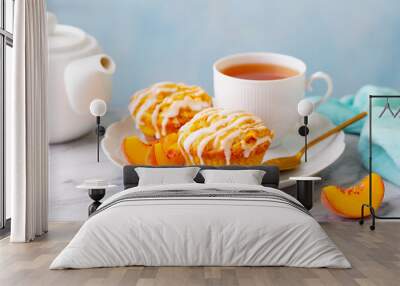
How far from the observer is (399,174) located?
5223mm

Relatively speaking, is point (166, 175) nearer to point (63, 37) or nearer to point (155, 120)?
point (155, 120)

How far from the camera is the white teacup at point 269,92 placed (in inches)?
A: 203

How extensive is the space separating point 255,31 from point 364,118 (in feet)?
4.15

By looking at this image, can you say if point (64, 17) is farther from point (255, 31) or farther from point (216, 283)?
point (216, 283)

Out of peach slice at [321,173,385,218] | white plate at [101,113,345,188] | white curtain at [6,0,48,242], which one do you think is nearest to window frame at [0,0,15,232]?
white curtain at [6,0,48,242]

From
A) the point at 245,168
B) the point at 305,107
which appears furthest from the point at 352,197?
the point at 245,168

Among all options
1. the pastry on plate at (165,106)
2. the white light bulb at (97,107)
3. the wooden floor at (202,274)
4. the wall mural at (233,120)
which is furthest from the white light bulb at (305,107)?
the white light bulb at (97,107)

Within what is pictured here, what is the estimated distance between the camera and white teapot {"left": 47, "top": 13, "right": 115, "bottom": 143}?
211 inches

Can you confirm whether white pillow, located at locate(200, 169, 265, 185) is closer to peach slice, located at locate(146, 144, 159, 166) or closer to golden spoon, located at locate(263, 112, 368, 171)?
golden spoon, located at locate(263, 112, 368, 171)

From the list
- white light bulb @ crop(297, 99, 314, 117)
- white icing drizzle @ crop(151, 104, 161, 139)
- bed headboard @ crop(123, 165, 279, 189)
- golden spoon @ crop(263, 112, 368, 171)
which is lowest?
bed headboard @ crop(123, 165, 279, 189)

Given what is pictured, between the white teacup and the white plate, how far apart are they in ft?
0.43

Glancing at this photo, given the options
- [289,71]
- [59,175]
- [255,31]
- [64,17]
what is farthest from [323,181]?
[64,17]

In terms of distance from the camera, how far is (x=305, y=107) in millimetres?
5180

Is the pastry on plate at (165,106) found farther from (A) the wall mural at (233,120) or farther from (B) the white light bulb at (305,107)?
(B) the white light bulb at (305,107)
